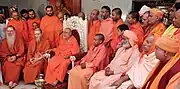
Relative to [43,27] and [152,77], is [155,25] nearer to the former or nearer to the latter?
[152,77]

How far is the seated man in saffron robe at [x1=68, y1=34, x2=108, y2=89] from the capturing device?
13.9ft

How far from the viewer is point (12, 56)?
16.8 feet

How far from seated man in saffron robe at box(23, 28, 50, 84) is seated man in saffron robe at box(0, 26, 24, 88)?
13 cm

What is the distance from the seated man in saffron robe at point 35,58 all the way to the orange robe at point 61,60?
23 centimetres

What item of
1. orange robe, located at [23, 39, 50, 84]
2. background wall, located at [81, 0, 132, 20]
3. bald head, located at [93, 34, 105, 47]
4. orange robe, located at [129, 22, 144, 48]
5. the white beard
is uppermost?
background wall, located at [81, 0, 132, 20]

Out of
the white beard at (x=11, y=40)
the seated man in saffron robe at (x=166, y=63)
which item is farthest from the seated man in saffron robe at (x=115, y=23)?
the seated man in saffron robe at (x=166, y=63)

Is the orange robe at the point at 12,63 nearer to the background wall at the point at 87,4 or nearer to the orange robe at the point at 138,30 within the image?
the background wall at the point at 87,4

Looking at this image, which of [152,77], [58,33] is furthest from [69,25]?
[152,77]

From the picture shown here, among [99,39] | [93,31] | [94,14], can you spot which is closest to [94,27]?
[93,31]

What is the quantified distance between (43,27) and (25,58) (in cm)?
66

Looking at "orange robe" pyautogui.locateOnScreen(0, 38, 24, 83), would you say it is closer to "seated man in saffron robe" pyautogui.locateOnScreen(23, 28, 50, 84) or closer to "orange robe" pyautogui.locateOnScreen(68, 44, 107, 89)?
"seated man in saffron robe" pyautogui.locateOnScreen(23, 28, 50, 84)

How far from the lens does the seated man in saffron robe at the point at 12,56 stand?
16.6 feet

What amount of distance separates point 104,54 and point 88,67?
0.29 m

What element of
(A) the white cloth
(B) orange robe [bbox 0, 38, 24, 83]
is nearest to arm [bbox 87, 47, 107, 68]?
(A) the white cloth
